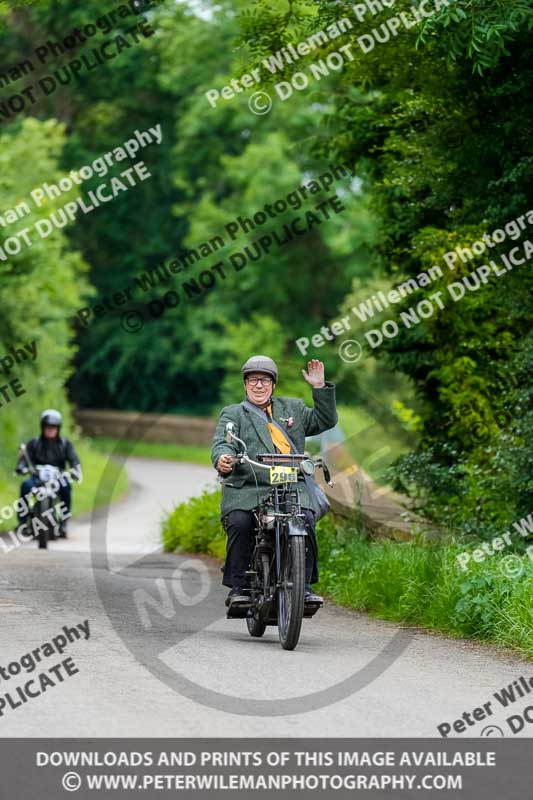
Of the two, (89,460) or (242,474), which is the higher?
(89,460)

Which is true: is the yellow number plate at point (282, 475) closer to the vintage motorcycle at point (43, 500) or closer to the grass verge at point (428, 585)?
the grass verge at point (428, 585)

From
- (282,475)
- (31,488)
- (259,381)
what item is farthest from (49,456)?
(282,475)

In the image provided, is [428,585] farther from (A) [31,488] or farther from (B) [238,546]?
(A) [31,488]

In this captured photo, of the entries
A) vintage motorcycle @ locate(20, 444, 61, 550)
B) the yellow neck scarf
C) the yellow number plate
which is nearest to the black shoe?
the yellow number plate

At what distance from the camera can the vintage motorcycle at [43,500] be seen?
21188 millimetres

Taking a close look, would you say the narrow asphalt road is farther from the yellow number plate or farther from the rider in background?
the rider in background

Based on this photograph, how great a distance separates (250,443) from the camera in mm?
10688

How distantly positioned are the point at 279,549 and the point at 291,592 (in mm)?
437

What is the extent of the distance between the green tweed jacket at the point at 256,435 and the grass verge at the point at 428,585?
4.74ft

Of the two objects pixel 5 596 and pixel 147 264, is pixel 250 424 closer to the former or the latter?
pixel 5 596

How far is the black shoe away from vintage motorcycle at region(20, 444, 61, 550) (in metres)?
10.7
